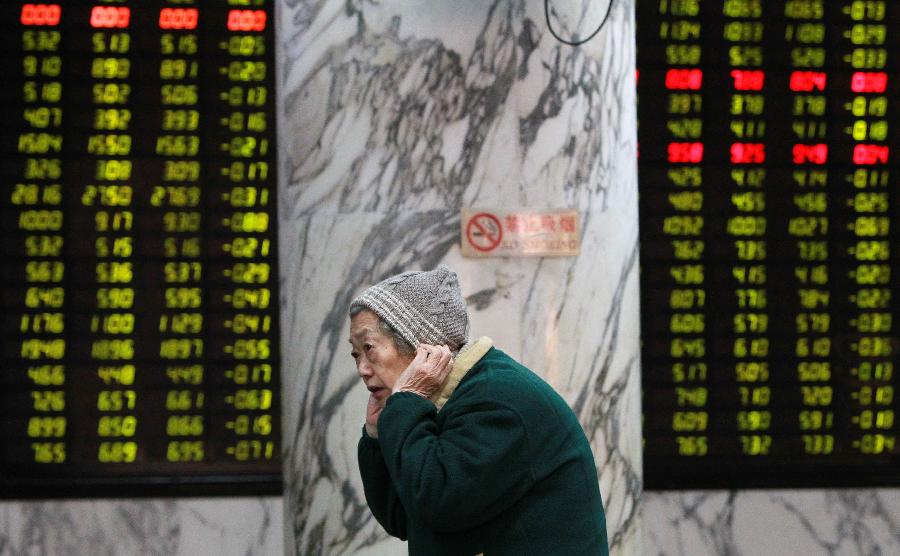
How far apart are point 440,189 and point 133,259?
2.07m

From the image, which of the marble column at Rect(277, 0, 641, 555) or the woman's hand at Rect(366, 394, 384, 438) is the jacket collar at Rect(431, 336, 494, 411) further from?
the marble column at Rect(277, 0, 641, 555)

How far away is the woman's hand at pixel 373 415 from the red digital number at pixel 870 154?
4.63m

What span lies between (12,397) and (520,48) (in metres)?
3.09

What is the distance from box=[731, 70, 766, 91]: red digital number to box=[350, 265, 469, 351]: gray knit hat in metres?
4.38

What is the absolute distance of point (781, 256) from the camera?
23.2ft

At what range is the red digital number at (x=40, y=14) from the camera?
6793mm

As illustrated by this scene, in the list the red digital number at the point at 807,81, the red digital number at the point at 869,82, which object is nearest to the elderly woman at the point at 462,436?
the red digital number at the point at 807,81

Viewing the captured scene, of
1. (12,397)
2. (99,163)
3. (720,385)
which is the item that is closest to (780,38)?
(720,385)

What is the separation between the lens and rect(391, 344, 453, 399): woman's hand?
298cm

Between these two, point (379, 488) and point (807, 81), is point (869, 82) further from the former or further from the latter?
point (379, 488)

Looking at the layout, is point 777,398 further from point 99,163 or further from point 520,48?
point 99,163

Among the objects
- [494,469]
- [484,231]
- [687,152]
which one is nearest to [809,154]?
[687,152]

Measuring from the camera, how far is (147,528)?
6.64m

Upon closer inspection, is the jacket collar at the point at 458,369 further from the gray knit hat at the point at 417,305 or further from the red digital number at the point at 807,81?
the red digital number at the point at 807,81
